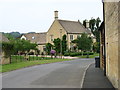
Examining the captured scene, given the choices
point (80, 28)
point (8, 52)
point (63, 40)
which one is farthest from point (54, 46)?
point (8, 52)

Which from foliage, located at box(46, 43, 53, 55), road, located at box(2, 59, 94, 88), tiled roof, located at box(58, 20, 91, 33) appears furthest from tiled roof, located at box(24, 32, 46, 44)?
road, located at box(2, 59, 94, 88)

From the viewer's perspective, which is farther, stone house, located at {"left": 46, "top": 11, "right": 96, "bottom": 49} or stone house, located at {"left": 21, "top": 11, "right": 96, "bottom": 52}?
stone house, located at {"left": 21, "top": 11, "right": 96, "bottom": 52}

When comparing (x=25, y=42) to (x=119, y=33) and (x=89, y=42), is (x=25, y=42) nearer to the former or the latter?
(x=89, y=42)

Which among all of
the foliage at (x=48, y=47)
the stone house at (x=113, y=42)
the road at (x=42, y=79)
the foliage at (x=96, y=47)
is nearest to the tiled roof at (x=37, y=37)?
the foliage at (x=48, y=47)

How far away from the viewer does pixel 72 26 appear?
227ft

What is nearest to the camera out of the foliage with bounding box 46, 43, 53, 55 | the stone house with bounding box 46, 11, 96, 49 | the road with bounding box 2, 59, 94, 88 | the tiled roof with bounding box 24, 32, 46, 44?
the road with bounding box 2, 59, 94, 88

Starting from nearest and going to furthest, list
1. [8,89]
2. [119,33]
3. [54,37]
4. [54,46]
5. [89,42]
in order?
1. [119,33]
2. [8,89]
3. [89,42]
4. [54,46]
5. [54,37]

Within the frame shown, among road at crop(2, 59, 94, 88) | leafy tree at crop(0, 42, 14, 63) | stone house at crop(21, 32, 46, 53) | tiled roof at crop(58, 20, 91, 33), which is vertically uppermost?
tiled roof at crop(58, 20, 91, 33)

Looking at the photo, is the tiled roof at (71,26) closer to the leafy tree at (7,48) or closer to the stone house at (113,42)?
the leafy tree at (7,48)

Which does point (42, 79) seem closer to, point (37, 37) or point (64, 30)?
point (64, 30)

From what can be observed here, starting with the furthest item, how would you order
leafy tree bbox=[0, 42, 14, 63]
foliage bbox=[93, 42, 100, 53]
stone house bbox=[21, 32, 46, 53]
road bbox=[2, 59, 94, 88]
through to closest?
stone house bbox=[21, 32, 46, 53] < foliage bbox=[93, 42, 100, 53] < leafy tree bbox=[0, 42, 14, 63] < road bbox=[2, 59, 94, 88]

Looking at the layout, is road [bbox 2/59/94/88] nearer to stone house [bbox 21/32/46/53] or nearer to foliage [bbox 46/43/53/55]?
foliage [bbox 46/43/53/55]

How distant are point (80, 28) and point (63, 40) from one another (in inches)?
420

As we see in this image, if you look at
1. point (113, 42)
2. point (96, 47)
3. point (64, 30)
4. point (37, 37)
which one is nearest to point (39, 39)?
point (37, 37)
